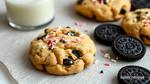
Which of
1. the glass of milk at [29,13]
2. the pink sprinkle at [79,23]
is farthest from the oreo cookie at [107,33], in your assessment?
the glass of milk at [29,13]

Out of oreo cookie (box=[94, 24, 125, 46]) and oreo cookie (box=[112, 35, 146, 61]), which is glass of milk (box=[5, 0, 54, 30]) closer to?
oreo cookie (box=[94, 24, 125, 46])

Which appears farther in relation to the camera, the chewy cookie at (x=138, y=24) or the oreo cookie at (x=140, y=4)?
the oreo cookie at (x=140, y=4)

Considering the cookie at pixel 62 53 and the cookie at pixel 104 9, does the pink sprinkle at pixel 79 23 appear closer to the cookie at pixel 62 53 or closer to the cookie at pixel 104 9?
the cookie at pixel 104 9

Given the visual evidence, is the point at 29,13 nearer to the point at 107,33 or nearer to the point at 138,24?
the point at 107,33

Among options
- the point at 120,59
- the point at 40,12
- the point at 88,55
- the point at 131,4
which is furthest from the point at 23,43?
the point at 131,4

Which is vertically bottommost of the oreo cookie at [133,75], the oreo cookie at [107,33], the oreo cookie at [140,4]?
the oreo cookie at [133,75]

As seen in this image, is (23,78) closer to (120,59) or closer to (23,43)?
(23,43)
